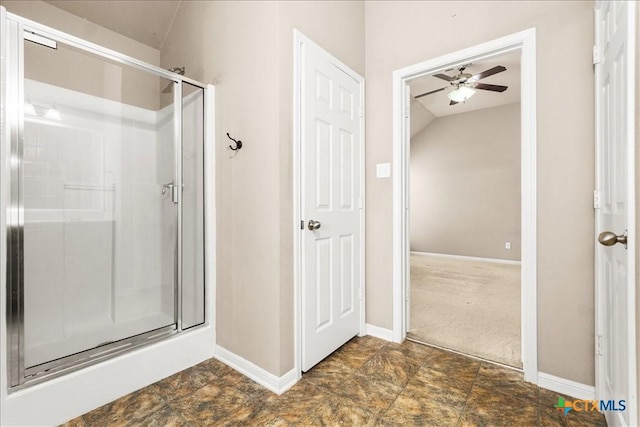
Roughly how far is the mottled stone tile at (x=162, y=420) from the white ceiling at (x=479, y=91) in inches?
156

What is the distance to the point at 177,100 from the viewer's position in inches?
81.4

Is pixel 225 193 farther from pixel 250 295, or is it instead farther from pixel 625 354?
pixel 625 354

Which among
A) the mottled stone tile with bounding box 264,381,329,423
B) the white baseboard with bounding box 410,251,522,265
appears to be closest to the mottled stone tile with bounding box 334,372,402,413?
the mottled stone tile with bounding box 264,381,329,423

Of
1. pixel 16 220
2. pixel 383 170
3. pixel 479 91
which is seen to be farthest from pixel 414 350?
pixel 479 91

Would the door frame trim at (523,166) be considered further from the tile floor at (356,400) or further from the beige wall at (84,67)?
the beige wall at (84,67)

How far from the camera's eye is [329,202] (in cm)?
204

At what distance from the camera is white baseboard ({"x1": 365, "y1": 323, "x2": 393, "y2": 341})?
2303 mm

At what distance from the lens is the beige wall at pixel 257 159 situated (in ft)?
5.57

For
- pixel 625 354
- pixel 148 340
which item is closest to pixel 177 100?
pixel 148 340

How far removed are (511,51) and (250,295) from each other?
2227 mm

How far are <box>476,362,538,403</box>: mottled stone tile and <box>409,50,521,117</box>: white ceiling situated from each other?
126 inches

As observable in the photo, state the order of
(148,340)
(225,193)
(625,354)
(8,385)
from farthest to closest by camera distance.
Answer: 1. (225,193)
2. (148,340)
3. (8,385)
4. (625,354)

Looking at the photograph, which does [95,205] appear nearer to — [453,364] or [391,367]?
[391,367]

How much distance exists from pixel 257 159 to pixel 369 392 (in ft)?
4.91
